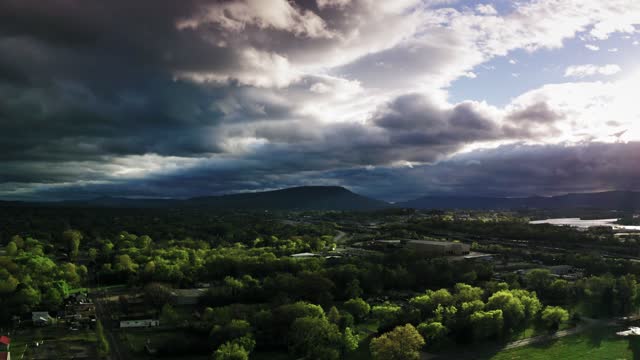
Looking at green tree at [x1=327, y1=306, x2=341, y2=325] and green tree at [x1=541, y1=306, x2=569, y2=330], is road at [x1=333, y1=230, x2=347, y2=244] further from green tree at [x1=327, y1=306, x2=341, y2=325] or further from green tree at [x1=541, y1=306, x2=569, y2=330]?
green tree at [x1=327, y1=306, x2=341, y2=325]

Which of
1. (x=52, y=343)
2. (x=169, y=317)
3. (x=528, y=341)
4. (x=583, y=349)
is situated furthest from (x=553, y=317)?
(x=52, y=343)

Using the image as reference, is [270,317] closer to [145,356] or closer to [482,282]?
[145,356]

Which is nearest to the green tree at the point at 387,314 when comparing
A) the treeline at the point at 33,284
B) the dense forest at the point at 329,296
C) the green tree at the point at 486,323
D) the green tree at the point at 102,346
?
the dense forest at the point at 329,296

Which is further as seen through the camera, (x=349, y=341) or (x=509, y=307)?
(x=509, y=307)

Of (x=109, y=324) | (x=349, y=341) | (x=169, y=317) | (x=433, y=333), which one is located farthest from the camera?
(x=109, y=324)

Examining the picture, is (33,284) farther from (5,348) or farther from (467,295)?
(467,295)

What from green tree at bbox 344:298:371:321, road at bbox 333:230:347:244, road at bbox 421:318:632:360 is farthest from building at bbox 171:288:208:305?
road at bbox 333:230:347:244

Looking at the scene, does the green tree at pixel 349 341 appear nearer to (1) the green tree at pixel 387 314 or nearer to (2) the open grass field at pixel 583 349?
(1) the green tree at pixel 387 314
